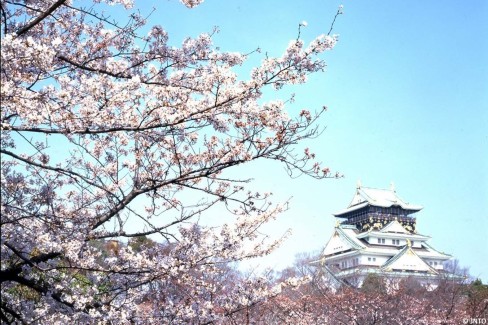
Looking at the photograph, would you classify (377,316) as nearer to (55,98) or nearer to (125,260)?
(125,260)

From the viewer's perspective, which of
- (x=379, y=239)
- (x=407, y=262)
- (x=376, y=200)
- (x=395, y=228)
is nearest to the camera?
(x=407, y=262)

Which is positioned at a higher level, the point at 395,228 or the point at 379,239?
the point at 395,228

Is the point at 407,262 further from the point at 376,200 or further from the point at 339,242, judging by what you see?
the point at 376,200

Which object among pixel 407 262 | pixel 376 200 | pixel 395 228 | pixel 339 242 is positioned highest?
pixel 376 200

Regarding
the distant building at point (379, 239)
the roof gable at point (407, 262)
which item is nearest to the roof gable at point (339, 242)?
the distant building at point (379, 239)

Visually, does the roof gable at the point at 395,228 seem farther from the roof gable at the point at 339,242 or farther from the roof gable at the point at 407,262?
the roof gable at the point at 407,262

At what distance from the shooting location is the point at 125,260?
4852mm

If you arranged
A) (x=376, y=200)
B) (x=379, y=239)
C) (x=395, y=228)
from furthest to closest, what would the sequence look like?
(x=376, y=200)
(x=395, y=228)
(x=379, y=239)

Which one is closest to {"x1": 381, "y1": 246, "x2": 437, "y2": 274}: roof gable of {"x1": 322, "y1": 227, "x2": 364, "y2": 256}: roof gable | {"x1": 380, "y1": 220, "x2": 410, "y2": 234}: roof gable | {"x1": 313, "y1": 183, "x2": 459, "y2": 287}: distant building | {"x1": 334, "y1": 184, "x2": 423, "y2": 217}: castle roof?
{"x1": 313, "y1": 183, "x2": 459, "y2": 287}: distant building

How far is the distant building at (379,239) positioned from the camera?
44300mm

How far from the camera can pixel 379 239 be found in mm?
50062

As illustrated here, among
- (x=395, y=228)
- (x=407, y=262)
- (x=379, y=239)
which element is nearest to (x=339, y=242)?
(x=379, y=239)

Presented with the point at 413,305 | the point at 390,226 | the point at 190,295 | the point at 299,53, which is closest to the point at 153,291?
the point at 190,295

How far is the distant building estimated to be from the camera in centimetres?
4430
